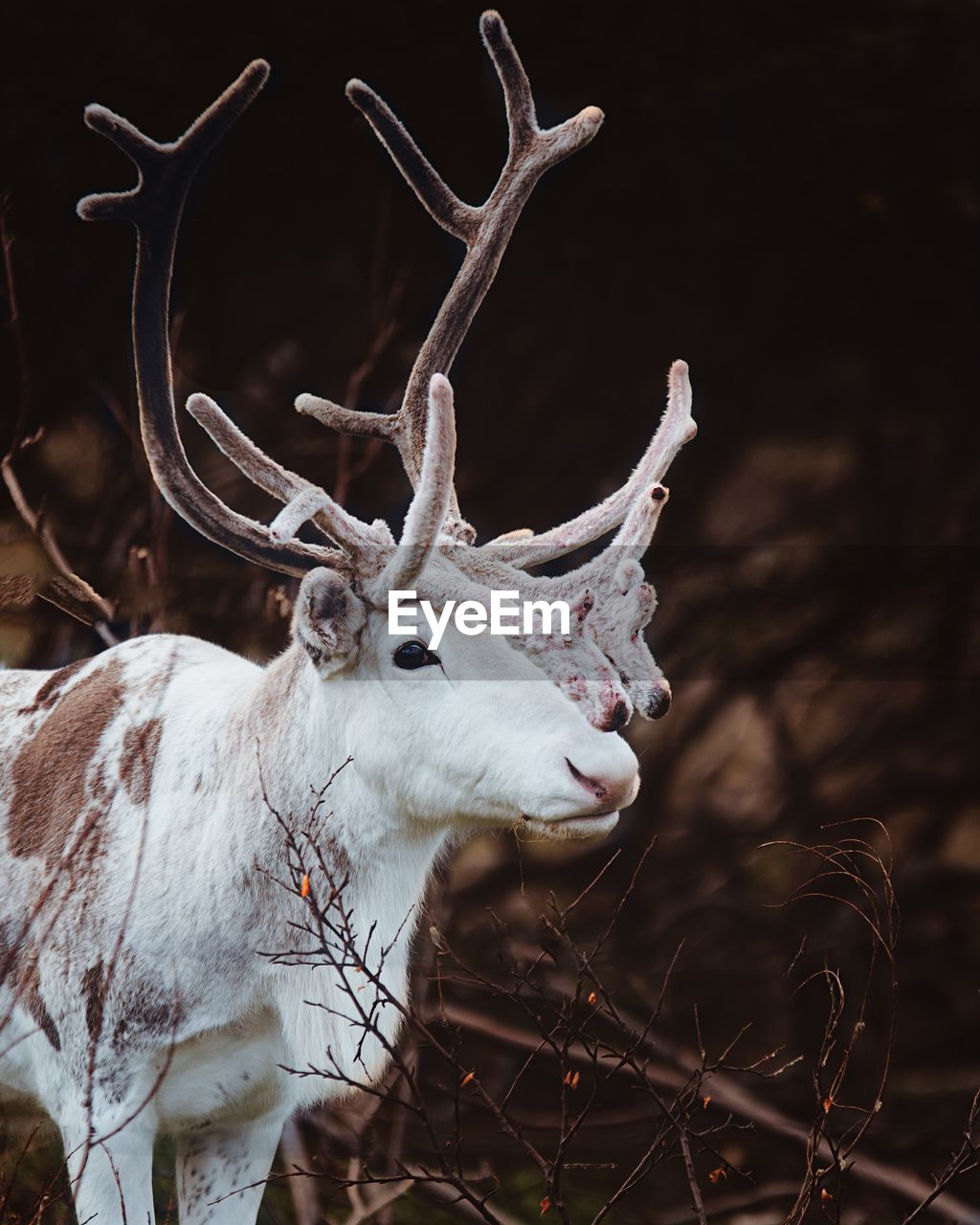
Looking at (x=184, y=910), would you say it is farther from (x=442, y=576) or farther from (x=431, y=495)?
(x=431, y=495)

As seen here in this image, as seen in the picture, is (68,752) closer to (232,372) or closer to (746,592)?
(232,372)

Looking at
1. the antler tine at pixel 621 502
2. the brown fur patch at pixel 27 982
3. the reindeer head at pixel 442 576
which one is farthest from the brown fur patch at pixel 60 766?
the antler tine at pixel 621 502

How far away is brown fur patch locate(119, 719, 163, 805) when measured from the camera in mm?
2182

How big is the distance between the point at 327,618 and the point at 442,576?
0.19m

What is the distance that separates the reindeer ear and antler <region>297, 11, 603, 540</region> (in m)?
0.46

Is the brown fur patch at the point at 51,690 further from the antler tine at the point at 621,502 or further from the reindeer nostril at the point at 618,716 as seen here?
the reindeer nostril at the point at 618,716

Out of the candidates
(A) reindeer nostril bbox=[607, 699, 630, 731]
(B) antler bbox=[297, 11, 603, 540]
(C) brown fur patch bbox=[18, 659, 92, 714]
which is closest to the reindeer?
(A) reindeer nostril bbox=[607, 699, 630, 731]

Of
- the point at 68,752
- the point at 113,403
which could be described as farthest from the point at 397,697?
the point at 113,403

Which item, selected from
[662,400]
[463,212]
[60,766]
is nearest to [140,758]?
[60,766]

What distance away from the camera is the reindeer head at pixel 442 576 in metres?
1.86

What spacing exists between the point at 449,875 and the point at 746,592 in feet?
4.52

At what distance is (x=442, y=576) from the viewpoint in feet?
6.66

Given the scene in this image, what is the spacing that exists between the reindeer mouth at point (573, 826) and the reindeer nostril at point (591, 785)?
0.04m

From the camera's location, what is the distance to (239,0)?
3.86 metres
